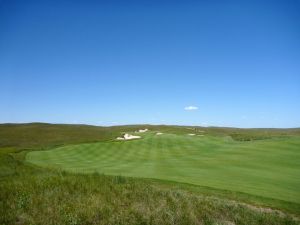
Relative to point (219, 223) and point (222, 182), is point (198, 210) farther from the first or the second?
point (222, 182)

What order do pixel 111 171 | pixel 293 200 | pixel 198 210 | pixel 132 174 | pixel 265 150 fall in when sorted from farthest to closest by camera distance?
pixel 265 150 < pixel 111 171 < pixel 132 174 < pixel 293 200 < pixel 198 210

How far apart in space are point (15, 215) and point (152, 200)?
4.92m

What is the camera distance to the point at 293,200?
40.4 feet

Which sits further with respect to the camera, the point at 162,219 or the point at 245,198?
the point at 245,198

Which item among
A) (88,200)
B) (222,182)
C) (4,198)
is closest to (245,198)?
(222,182)

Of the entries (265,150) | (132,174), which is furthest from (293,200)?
(265,150)

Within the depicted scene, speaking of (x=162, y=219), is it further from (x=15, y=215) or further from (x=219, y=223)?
(x=15, y=215)

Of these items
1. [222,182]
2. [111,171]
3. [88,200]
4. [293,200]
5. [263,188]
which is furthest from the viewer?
[111,171]

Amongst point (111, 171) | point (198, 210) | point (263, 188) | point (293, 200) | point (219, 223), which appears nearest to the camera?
point (219, 223)

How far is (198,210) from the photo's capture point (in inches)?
414

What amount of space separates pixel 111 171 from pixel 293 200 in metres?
11.7

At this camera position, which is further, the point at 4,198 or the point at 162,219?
the point at 4,198

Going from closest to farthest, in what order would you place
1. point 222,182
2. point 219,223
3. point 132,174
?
point 219,223, point 222,182, point 132,174

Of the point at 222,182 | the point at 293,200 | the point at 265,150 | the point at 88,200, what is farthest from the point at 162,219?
the point at 265,150
